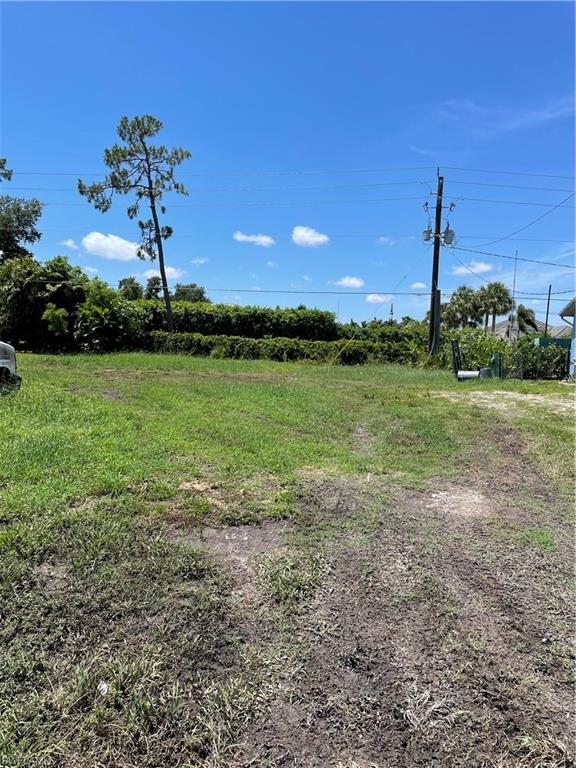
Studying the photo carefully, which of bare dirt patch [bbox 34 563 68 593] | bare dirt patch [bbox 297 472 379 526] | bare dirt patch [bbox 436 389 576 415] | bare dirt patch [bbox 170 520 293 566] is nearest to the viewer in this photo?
bare dirt patch [bbox 34 563 68 593]

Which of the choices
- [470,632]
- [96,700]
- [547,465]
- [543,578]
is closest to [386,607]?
[470,632]

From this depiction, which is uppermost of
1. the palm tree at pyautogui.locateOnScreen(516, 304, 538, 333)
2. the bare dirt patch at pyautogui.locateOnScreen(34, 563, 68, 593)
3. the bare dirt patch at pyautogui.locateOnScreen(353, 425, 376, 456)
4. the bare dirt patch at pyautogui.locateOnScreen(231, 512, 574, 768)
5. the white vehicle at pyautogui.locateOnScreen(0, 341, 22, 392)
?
the palm tree at pyautogui.locateOnScreen(516, 304, 538, 333)

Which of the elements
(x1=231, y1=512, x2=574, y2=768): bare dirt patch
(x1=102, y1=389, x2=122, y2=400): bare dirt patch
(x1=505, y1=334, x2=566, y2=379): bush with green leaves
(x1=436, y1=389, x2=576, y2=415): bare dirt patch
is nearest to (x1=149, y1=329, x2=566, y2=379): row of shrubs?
(x1=505, y1=334, x2=566, y2=379): bush with green leaves

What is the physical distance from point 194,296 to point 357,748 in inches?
2043

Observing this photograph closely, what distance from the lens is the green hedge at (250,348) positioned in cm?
2019

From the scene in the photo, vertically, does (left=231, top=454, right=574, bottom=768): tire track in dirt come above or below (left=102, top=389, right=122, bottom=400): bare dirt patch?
below

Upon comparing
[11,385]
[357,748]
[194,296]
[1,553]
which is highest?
[194,296]

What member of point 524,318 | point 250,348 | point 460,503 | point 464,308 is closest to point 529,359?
point 250,348

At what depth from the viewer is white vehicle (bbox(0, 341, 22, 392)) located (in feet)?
24.2

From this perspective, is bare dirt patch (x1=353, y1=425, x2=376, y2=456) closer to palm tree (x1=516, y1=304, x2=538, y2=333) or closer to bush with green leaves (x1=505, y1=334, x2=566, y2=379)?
bush with green leaves (x1=505, y1=334, x2=566, y2=379)

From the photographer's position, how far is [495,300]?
38969 millimetres

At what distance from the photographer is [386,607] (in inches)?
89.4

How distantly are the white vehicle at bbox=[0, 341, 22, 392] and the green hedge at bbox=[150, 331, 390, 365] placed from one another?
12208mm

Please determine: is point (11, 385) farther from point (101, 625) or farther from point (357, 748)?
point (357, 748)
